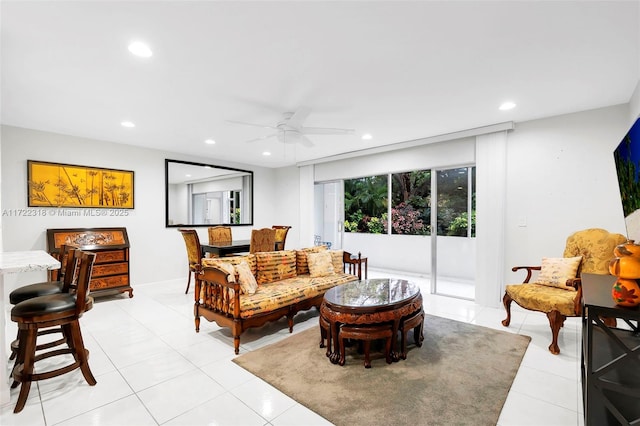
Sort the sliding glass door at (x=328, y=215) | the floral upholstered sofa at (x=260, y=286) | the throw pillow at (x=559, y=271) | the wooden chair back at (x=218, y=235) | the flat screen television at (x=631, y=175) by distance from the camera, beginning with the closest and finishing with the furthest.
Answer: the flat screen television at (x=631, y=175) < the floral upholstered sofa at (x=260, y=286) < the throw pillow at (x=559, y=271) < the wooden chair back at (x=218, y=235) < the sliding glass door at (x=328, y=215)

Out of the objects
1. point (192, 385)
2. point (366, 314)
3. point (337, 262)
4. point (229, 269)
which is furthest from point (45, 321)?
point (337, 262)

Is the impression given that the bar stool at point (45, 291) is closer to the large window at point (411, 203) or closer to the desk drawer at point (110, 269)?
the desk drawer at point (110, 269)

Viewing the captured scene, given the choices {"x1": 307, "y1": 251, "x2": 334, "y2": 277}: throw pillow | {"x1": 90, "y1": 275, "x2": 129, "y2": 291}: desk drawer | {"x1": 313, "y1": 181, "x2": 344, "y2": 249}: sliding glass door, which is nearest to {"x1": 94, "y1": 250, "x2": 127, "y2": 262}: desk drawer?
{"x1": 90, "y1": 275, "x2": 129, "y2": 291}: desk drawer

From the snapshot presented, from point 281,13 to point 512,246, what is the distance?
3976 millimetres

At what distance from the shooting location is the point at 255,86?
2.87 meters

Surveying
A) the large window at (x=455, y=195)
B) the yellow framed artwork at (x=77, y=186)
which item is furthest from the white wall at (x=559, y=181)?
the yellow framed artwork at (x=77, y=186)

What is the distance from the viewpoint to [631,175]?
5.45 ft

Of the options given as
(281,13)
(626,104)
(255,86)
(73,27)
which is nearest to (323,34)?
(281,13)

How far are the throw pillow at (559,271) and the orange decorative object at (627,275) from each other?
1985 millimetres

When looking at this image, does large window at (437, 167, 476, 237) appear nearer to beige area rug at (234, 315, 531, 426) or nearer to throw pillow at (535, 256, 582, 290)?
throw pillow at (535, 256, 582, 290)

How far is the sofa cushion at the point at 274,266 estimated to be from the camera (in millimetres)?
3588

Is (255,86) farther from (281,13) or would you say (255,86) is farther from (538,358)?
(538,358)

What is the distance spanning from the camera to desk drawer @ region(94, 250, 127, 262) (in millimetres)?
4304

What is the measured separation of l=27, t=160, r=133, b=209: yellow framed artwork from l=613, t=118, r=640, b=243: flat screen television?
6.06 m
